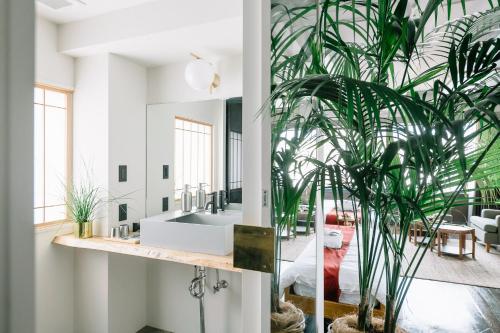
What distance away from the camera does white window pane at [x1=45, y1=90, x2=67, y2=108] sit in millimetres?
2184

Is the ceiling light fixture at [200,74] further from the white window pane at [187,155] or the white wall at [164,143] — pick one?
the white window pane at [187,155]

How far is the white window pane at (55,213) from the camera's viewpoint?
7.20 ft

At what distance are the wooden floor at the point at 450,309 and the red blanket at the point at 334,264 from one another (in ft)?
3.18

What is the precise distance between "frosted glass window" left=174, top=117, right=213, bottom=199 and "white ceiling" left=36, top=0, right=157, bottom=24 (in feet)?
2.69

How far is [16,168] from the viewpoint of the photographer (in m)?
0.27

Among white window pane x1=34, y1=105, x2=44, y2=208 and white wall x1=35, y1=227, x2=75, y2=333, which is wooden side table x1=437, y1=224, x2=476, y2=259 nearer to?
white wall x1=35, y1=227, x2=75, y2=333

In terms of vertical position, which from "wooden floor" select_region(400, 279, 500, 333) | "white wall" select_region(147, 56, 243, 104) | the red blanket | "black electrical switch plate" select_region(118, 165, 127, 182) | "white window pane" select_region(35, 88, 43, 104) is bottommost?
"wooden floor" select_region(400, 279, 500, 333)

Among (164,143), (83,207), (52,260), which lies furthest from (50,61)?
(52,260)

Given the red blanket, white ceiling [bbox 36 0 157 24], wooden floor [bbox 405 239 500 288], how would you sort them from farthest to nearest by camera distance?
wooden floor [bbox 405 239 500 288] < white ceiling [bbox 36 0 157 24] < the red blanket

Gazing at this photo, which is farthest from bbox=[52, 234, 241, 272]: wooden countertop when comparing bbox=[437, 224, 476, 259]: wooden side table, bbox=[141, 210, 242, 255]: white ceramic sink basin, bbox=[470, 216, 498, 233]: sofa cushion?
bbox=[470, 216, 498, 233]: sofa cushion

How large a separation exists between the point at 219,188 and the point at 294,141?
1171 mm

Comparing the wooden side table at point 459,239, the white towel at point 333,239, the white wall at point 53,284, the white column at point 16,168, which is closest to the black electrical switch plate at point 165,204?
the white wall at point 53,284

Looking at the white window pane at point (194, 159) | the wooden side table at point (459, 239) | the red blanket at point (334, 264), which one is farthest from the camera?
the wooden side table at point (459, 239)

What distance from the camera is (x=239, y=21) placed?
170 cm
